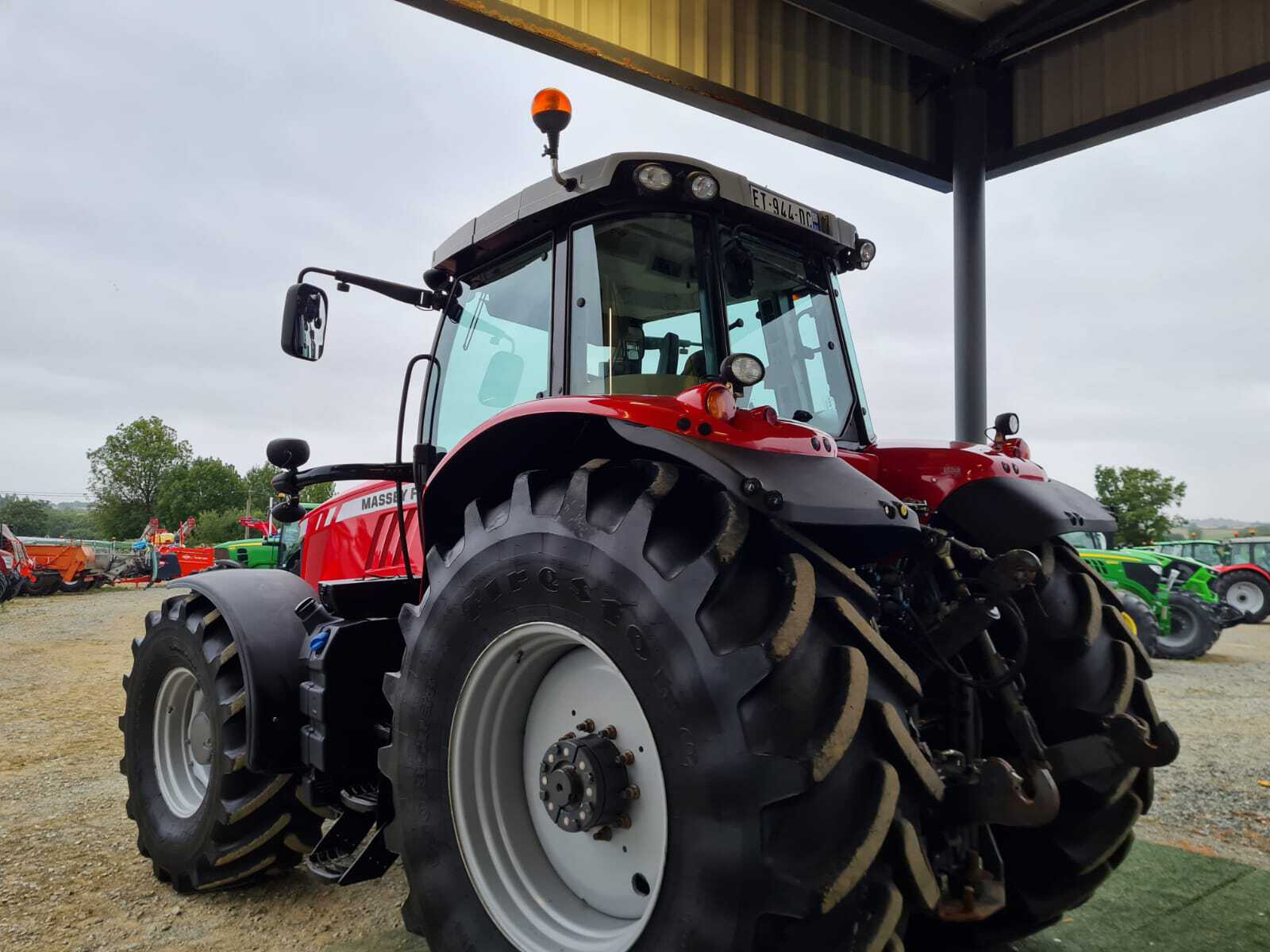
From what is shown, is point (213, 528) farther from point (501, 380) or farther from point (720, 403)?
point (720, 403)

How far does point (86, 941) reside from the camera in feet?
8.99

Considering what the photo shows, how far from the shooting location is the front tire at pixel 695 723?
1.57 m

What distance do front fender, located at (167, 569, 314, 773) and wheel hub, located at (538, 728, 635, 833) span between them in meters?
1.40

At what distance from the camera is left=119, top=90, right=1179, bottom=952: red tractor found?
5.35 feet

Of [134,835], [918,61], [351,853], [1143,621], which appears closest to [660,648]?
[351,853]

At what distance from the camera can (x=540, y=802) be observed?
7.50 feet

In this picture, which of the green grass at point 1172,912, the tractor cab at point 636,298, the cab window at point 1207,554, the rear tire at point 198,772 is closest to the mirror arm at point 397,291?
the tractor cab at point 636,298

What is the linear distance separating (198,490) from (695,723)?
57.3 metres

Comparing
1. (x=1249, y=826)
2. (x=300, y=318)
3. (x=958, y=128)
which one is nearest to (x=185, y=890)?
(x=300, y=318)

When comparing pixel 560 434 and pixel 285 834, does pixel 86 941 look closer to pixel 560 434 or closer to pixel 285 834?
pixel 285 834

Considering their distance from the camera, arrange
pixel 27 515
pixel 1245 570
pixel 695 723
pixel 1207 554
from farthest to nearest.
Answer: pixel 27 515, pixel 1207 554, pixel 1245 570, pixel 695 723

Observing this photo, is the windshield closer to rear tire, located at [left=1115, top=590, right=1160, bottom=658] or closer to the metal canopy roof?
the metal canopy roof

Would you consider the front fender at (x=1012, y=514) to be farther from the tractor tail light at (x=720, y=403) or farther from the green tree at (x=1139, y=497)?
the green tree at (x=1139, y=497)

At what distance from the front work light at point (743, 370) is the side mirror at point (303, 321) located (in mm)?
1761
